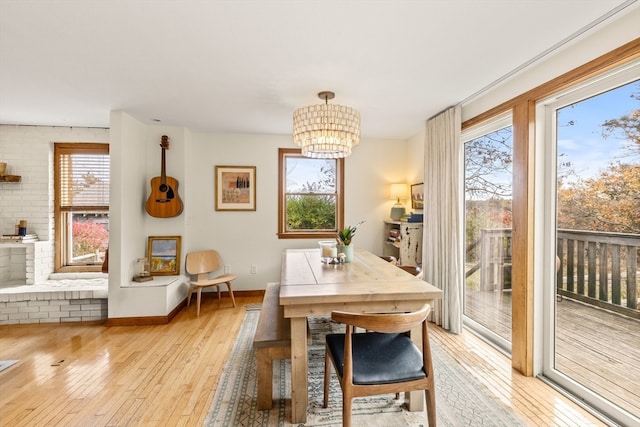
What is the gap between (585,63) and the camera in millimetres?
1828

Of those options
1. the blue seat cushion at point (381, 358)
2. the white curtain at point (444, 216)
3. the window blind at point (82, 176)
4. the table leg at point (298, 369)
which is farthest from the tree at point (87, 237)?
the white curtain at point (444, 216)

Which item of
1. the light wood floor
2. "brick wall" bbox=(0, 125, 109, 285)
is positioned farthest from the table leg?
"brick wall" bbox=(0, 125, 109, 285)

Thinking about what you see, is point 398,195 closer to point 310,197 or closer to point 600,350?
point 310,197

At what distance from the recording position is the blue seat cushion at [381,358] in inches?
58.6

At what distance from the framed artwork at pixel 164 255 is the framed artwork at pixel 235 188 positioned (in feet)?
2.52

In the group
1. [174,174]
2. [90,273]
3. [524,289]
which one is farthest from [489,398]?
[90,273]

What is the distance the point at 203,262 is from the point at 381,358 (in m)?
3.10

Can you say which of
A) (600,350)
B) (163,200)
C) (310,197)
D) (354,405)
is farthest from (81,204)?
(600,350)

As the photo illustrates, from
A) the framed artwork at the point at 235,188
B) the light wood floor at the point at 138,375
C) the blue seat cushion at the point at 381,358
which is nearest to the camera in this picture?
the blue seat cushion at the point at 381,358

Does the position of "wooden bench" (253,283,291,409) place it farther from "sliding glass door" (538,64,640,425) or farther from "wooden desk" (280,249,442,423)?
"sliding glass door" (538,64,640,425)

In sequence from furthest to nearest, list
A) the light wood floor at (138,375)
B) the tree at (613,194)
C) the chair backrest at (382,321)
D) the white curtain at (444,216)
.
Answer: the white curtain at (444,216)
the light wood floor at (138,375)
the tree at (613,194)
the chair backrest at (382,321)

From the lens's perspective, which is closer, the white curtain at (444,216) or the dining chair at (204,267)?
the white curtain at (444,216)

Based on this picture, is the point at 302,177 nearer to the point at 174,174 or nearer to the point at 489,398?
the point at 174,174

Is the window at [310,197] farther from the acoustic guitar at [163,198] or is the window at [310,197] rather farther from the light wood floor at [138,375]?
the light wood floor at [138,375]
